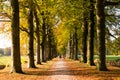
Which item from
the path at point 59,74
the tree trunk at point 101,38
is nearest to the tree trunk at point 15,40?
the path at point 59,74

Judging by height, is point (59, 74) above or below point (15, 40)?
below

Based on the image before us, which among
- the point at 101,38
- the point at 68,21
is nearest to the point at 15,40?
the point at 101,38

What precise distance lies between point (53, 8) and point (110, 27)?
924 cm

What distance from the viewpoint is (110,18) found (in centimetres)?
3788

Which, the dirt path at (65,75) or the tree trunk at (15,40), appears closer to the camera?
the dirt path at (65,75)

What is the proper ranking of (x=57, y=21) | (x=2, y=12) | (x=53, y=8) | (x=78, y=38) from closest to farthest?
1. (x=2, y=12)
2. (x=53, y=8)
3. (x=57, y=21)
4. (x=78, y=38)

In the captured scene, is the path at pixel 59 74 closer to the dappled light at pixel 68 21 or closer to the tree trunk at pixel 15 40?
the dappled light at pixel 68 21

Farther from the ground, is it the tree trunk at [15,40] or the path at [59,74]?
the tree trunk at [15,40]

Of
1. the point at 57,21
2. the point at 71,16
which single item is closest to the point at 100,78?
the point at 71,16

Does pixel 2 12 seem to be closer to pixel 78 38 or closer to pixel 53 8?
pixel 53 8

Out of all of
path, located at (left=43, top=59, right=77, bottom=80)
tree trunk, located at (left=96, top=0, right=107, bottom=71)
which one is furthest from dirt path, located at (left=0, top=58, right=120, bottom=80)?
tree trunk, located at (left=96, top=0, right=107, bottom=71)

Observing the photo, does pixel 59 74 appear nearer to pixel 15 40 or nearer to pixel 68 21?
pixel 15 40

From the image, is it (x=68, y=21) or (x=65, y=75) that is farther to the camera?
(x=68, y=21)

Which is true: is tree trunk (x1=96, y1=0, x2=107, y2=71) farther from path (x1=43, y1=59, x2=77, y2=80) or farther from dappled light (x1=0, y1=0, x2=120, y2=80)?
path (x1=43, y1=59, x2=77, y2=80)
